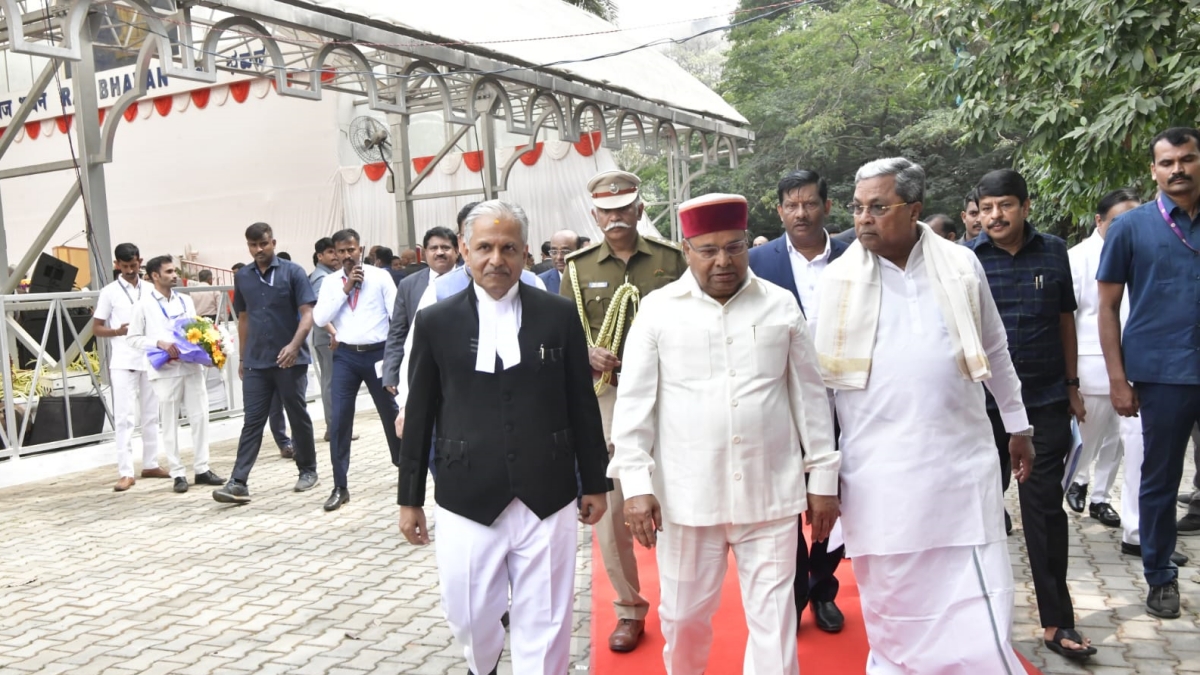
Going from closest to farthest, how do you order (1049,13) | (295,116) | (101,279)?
(1049,13) → (101,279) → (295,116)

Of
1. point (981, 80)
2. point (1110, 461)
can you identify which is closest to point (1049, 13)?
point (981, 80)

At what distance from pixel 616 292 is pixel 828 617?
171cm

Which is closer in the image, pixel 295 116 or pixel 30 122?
pixel 295 116

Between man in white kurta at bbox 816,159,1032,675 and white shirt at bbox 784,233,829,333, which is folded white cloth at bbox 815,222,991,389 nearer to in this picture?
man in white kurta at bbox 816,159,1032,675

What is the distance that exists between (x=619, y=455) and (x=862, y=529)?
2.80ft

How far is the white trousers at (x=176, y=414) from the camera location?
29.2 feet

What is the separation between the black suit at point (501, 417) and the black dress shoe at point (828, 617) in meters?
1.62

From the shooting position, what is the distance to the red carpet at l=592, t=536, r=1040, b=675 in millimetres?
4242

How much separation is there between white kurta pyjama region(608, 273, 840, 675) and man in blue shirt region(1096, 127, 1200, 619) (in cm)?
201

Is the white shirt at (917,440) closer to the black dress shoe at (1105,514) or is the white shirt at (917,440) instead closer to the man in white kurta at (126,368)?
the black dress shoe at (1105,514)

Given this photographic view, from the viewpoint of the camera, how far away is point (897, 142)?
25812 mm

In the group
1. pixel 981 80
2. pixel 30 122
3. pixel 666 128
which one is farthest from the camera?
pixel 30 122

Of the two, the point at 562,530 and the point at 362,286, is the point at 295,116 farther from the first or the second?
the point at 562,530

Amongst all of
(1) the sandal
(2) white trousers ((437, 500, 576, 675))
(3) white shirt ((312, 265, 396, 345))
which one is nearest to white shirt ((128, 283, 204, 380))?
(3) white shirt ((312, 265, 396, 345))
